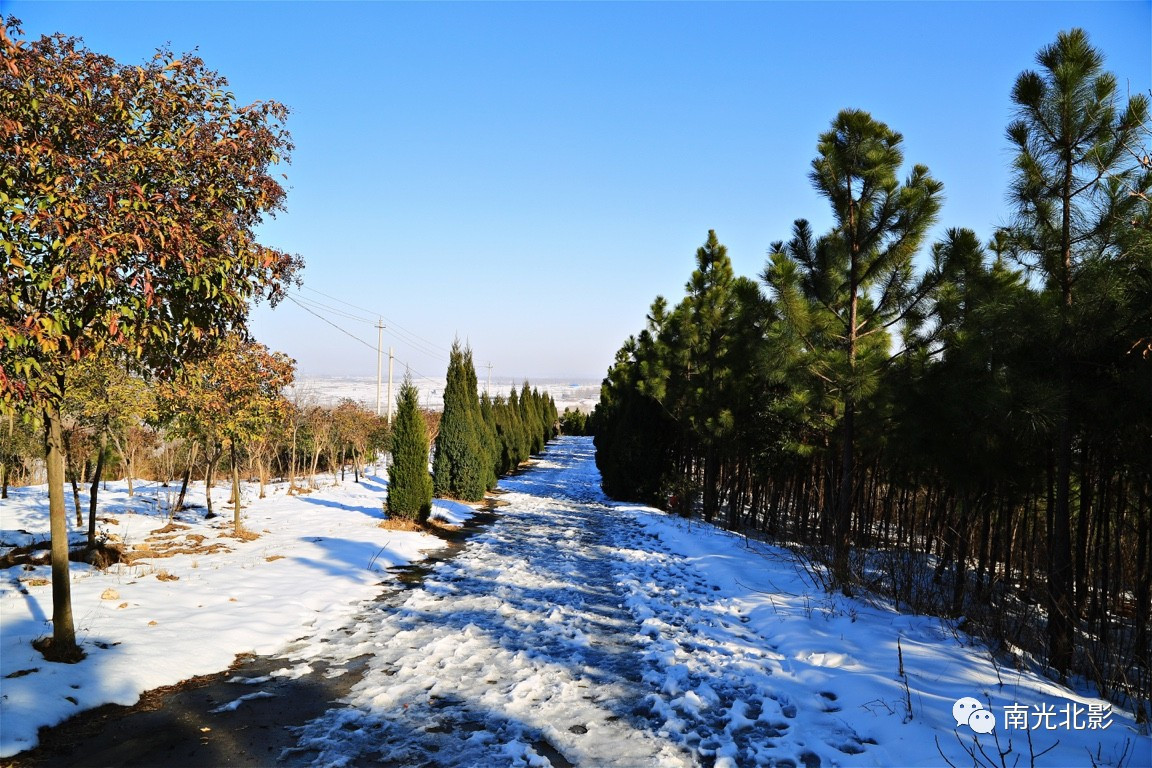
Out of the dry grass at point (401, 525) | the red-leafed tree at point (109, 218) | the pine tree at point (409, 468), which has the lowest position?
the dry grass at point (401, 525)

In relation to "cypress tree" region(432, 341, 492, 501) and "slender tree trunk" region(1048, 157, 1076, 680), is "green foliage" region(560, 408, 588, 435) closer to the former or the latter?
"cypress tree" region(432, 341, 492, 501)

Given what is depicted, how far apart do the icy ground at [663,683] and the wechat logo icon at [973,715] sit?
5 centimetres

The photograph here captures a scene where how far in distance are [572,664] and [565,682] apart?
16.6 inches

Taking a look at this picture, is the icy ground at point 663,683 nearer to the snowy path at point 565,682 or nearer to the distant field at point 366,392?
the snowy path at point 565,682

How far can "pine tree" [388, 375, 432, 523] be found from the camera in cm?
1230

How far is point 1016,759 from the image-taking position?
10.7 feet

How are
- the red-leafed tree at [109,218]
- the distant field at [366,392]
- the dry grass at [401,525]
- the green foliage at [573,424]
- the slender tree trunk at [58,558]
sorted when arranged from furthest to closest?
the green foliage at [573,424]
the distant field at [366,392]
the dry grass at [401,525]
the slender tree trunk at [58,558]
the red-leafed tree at [109,218]

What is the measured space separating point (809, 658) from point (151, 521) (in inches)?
479

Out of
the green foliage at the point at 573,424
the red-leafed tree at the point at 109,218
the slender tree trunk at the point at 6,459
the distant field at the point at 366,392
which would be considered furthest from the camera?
the green foliage at the point at 573,424

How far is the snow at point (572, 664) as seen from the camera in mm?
3709

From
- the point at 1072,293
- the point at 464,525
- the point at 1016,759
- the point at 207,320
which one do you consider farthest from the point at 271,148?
the point at 464,525

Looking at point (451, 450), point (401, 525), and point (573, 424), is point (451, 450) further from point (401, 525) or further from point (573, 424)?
point (573, 424)

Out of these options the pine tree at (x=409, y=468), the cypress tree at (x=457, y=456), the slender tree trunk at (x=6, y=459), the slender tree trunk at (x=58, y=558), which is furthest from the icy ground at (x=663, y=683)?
the slender tree trunk at (x=6, y=459)

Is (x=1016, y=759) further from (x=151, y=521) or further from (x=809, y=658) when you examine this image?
(x=151, y=521)
